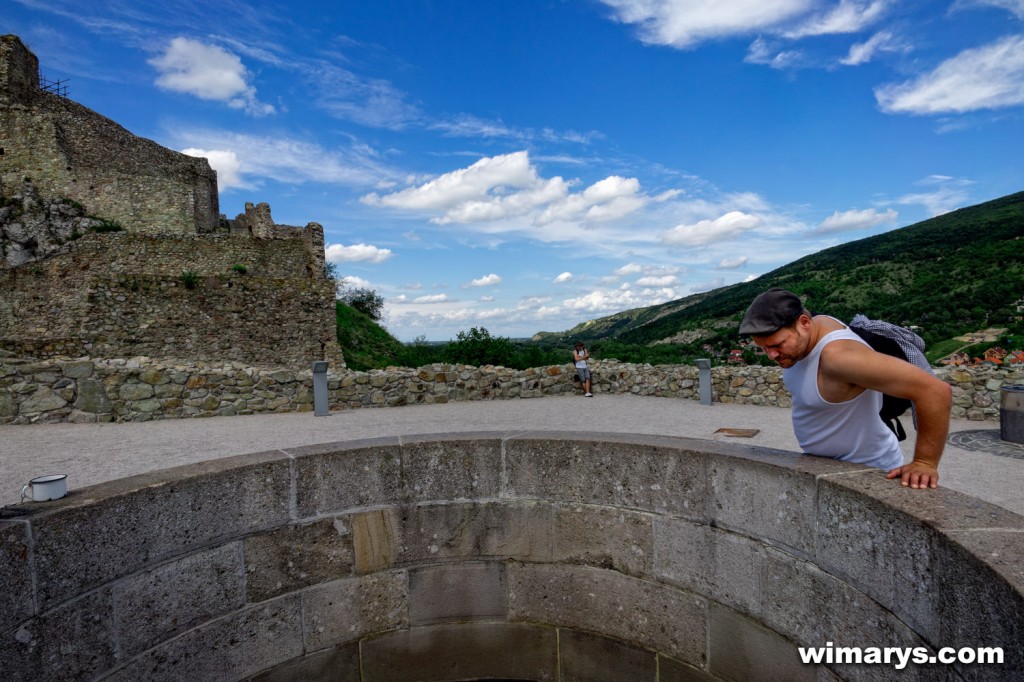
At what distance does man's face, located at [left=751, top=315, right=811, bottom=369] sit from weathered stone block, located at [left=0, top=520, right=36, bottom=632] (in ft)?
9.91

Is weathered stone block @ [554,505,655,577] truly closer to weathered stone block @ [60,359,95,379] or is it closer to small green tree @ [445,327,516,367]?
weathered stone block @ [60,359,95,379]

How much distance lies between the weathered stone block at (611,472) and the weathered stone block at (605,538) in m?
0.06

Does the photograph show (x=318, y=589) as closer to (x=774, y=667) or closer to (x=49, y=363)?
(x=774, y=667)

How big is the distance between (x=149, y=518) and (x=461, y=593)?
5.73ft

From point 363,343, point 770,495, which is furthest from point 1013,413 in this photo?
point 363,343

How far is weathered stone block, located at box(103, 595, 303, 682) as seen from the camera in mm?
2559

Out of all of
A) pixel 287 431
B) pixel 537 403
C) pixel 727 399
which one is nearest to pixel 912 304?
pixel 727 399

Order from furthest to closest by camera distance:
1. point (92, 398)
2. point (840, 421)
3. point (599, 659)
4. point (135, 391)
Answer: point (135, 391), point (92, 398), point (599, 659), point (840, 421)

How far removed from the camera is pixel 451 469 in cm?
332

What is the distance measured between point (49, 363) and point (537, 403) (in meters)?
9.11

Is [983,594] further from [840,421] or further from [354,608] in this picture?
[354,608]

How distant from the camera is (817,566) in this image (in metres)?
2.32

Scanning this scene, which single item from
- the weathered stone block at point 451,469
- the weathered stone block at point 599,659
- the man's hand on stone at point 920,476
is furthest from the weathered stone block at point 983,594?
the weathered stone block at point 451,469

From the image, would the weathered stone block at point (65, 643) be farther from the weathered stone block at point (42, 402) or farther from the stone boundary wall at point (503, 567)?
the weathered stone block at point (42, 402)
